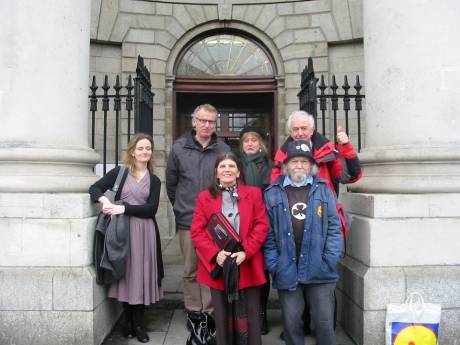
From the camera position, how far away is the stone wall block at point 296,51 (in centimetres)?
997

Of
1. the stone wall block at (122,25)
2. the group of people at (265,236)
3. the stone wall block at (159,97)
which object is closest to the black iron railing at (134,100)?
the group of people at (265,236)

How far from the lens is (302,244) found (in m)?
3.27

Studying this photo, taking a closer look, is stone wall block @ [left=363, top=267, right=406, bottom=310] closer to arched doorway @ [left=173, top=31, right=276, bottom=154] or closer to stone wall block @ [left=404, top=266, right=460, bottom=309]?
stone wall block @ [left=404, top=266, right=460, bottom=309]

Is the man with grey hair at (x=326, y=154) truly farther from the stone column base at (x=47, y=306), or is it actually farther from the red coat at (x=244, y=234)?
the stone column base at (x=47, y=306)

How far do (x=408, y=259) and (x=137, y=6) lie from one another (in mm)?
8477

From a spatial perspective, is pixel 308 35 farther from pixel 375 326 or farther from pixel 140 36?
pixel 375 326

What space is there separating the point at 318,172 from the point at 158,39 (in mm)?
7388

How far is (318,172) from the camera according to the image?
373 centimetres

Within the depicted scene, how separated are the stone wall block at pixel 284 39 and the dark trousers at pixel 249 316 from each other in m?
7.77

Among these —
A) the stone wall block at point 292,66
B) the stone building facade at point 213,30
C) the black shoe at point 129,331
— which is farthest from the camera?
the stone wall block at point 292,66

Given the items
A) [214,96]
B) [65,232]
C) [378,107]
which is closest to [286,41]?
[214,96]

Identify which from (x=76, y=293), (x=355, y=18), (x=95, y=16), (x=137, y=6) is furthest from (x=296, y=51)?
(x=76, y=293)

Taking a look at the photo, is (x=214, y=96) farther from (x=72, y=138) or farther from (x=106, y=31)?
(x=72, y=138)

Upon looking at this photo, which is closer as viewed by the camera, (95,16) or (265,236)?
(265,236)
